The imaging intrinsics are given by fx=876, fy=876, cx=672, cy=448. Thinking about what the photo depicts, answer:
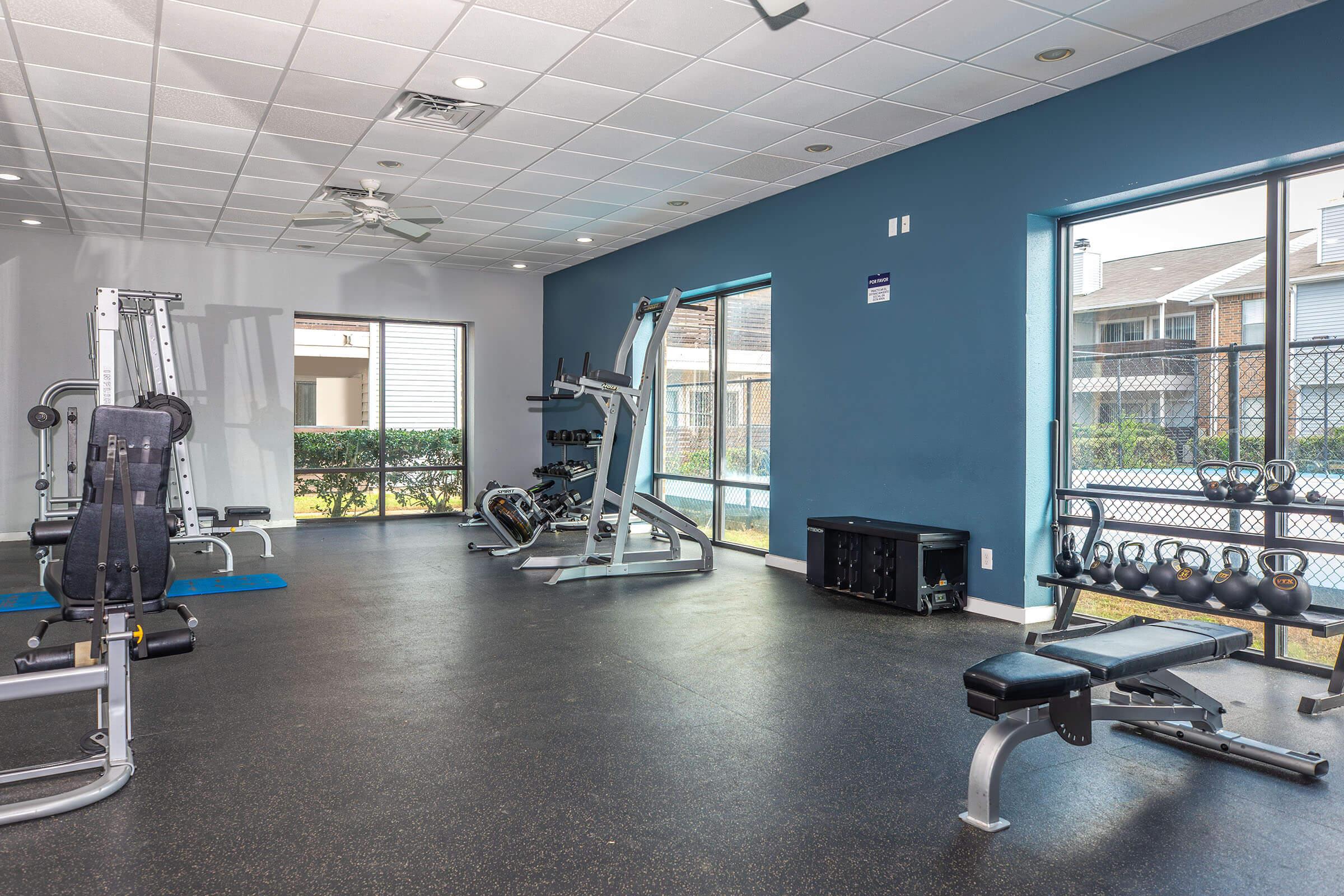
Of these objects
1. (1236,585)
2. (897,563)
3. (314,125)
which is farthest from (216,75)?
(1236,585)

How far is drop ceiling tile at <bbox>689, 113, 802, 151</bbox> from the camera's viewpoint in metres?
Answer: 4.90

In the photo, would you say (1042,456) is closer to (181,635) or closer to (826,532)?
(826,532)

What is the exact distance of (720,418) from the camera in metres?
7.60

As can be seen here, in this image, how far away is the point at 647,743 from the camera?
2924 mm

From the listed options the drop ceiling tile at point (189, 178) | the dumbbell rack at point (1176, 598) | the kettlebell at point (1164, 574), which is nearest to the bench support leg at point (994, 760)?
the dumbbell rack at point (1176, 598)

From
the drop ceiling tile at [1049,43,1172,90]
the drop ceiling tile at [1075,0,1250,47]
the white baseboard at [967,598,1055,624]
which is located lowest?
the white baseboard at [967,598,1055,624]

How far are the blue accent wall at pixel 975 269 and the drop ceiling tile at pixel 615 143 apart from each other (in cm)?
138

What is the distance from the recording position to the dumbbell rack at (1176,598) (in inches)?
130

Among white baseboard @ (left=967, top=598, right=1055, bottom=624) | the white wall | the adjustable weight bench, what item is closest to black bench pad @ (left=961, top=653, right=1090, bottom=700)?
the adjustable weight bench

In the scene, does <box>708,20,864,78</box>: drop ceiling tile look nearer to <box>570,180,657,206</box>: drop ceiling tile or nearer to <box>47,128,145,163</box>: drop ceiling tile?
<box>570,180,657,206</box>: drop ceiling tile

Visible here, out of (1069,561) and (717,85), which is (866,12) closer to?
(717,85)

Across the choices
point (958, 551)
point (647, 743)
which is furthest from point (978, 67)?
point (647, 743)

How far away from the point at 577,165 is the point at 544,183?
54cm

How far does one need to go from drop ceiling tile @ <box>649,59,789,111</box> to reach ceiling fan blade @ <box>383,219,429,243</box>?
7.99ft
